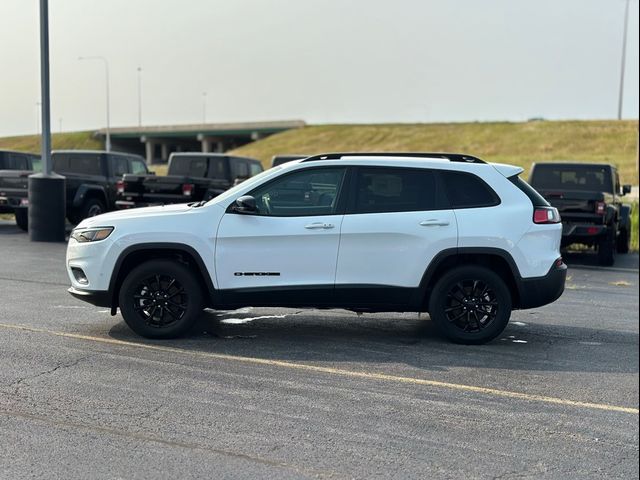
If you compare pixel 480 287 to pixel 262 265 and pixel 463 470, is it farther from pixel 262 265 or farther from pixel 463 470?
pixel 463 470

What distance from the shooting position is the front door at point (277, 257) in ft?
22.6

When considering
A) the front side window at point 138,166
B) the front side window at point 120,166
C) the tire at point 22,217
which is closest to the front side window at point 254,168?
the front side window at point 138,166

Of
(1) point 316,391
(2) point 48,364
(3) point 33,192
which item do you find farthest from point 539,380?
(3) point 33,192

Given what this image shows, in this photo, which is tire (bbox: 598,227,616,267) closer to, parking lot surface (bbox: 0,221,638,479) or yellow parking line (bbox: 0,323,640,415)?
parking lot surface (bbox: 0,221,638,479)

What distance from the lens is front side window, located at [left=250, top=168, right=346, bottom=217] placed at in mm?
6977

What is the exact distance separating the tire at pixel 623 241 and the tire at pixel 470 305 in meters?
10.7

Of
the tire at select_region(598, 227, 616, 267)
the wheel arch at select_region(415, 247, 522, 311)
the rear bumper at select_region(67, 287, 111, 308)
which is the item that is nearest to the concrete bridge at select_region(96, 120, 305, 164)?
the tire at select_region(598, 227, 616, 267)

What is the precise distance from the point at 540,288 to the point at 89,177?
1350 centimetres

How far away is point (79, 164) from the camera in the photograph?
18641mm

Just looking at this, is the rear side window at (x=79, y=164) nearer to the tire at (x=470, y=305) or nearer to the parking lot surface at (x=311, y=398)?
the parking lot surface at (x=311, y=398)

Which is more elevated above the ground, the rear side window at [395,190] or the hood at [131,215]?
the rear side window at [395,190]

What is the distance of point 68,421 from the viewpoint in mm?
4727

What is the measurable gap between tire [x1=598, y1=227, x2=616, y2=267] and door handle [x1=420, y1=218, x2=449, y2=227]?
8.28 metres

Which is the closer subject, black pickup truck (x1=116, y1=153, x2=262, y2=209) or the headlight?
the headlight
